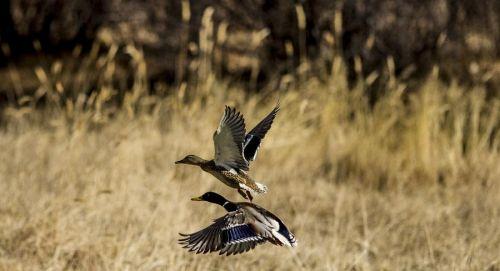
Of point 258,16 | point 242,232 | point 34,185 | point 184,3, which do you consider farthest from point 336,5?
point 242,232

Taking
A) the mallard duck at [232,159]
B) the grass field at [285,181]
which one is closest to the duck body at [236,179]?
the mallard duck at [232,159]

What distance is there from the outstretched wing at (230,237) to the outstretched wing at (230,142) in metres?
0.10

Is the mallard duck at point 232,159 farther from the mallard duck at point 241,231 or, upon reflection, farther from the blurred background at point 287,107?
the blurred background at point 287,107

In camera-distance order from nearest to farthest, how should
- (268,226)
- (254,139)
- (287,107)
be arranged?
(268,226) → (254,139) → (287,107)

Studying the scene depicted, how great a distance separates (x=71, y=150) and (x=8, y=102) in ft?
5.51

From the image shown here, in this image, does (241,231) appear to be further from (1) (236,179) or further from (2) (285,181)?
(2) (285,181)

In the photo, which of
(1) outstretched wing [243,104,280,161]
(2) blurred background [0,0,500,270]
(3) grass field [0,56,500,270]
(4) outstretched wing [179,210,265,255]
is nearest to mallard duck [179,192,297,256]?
(4) outstretched wing [179,210,265,255]

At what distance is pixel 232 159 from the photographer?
6.18 ft

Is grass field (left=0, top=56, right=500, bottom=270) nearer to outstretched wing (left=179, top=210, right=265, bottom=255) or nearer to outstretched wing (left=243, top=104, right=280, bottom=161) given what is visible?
outstretched wing (left=243, top=104, right=280, bottom=161)

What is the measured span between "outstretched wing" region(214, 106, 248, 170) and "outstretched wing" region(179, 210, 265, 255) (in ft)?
0.33

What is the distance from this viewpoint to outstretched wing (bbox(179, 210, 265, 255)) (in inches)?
73.3

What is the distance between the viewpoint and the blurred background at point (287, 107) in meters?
5.00

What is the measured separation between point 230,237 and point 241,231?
0.11 ft

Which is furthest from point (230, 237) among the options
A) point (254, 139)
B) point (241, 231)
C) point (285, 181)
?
point (285, 181)
